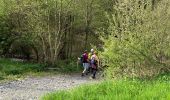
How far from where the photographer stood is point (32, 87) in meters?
24.5

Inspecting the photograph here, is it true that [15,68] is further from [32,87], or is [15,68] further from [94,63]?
[32,87]

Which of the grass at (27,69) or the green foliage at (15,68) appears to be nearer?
the grass at (27,69)

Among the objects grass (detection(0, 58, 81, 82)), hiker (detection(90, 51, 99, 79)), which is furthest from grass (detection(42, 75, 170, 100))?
hiker (detection(90, 51, 99, 79))

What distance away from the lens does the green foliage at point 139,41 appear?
1911cm

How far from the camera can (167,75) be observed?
17.0 meters

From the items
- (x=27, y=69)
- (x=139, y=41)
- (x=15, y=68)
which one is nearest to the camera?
(x=139, y=41)

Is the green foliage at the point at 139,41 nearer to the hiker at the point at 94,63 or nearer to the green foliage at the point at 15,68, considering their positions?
the hiker at the point at 94,63

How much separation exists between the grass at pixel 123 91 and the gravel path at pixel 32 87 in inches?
204

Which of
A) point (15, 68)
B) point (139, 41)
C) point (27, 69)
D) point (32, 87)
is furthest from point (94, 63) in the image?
point (139, 41)

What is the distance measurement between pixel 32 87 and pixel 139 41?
286 inches

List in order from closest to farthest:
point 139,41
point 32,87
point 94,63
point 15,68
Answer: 1. point 139,41
2. point 32,87
3. point 94,63
4. point 15,68

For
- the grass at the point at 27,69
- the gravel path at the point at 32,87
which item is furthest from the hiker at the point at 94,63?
the grass at the point at 27,69

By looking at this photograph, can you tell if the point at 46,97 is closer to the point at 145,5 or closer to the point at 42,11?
the point at 145,5

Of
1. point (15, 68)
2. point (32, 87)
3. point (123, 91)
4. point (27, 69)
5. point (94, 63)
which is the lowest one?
point (32, 87)
